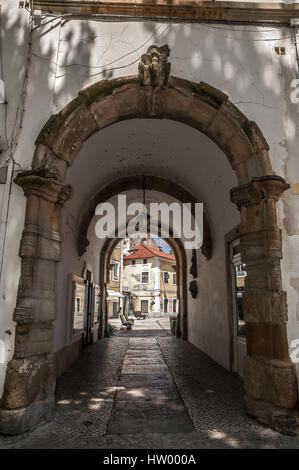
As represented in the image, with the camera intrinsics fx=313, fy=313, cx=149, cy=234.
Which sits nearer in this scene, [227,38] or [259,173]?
[259,173]

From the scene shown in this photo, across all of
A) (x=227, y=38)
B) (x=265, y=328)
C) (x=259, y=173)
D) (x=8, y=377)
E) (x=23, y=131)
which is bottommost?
(x=8, y=377)

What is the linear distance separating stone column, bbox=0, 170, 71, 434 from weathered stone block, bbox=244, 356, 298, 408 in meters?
2.45

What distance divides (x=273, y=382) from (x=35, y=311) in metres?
2.90

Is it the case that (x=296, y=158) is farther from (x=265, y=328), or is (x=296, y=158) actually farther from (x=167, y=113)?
(x=265, y=328)

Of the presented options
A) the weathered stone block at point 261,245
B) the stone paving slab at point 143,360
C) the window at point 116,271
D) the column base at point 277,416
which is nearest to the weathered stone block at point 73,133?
the weathered stone block at point 261,245

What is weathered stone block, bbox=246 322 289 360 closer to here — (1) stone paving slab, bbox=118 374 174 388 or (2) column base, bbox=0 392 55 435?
(1) stone paving slab, bbox=118 374 174 388

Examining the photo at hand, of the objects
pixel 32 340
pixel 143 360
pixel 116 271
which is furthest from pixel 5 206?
pixel 116 271

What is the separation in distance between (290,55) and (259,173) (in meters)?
2.08

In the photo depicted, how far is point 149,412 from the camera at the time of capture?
3959 millimetres

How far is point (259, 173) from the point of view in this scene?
4.20 metres

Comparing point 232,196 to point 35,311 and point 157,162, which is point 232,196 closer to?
point 35,311

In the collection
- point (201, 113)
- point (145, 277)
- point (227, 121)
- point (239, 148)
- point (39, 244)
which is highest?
point (145, 277)

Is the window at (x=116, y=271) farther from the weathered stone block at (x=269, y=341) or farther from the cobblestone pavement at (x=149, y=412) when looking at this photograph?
the weathered stone block at (x=269, y=341)

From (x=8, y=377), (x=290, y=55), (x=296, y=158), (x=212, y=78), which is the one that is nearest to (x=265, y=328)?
(x=296, y=158)
